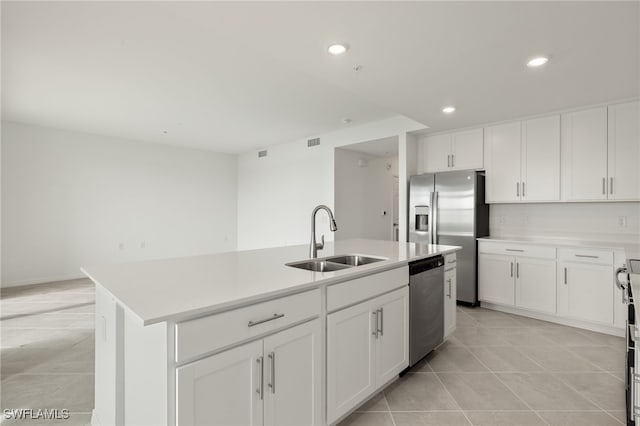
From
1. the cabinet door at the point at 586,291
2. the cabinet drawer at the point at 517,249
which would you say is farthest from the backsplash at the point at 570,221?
the cabinet door at the point at 586,291

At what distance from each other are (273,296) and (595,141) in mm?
4058

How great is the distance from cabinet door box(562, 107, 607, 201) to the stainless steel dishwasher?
2211 mm

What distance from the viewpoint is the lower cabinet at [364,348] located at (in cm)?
171

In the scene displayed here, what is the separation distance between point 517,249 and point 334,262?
2.70 metres

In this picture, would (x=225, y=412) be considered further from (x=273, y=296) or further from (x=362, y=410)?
(x=362, y=410)

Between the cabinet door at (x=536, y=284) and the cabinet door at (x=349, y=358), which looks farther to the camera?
the cabinet door at (x=536, y=284)

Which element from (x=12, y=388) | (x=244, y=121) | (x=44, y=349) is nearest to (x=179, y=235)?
(x=244, y=121)

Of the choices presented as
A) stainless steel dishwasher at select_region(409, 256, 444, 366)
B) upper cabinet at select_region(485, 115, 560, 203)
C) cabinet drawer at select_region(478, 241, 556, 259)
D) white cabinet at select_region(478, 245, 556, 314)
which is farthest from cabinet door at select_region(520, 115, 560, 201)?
stainless steel dishwasher at select_region(409, 256, 444, 366)

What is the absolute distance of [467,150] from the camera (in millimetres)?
4453

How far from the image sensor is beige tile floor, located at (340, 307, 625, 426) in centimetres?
195

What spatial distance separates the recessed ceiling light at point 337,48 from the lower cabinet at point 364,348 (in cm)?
177

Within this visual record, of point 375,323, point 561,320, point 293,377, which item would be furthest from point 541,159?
point 293,377

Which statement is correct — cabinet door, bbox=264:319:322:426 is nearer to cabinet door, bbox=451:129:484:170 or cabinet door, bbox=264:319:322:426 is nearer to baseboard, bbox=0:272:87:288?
cabinet door, bbox=451:129:484:170

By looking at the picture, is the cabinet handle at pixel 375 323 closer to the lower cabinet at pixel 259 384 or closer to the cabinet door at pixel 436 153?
the lower cabinet at pixel 259 384
